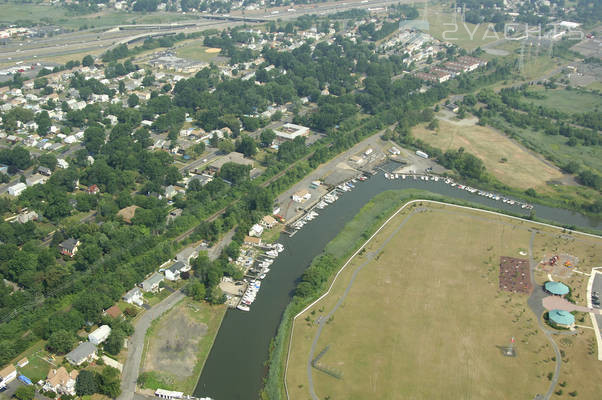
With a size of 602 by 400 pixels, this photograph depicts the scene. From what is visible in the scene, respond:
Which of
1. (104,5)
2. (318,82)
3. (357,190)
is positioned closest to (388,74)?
(318,82)

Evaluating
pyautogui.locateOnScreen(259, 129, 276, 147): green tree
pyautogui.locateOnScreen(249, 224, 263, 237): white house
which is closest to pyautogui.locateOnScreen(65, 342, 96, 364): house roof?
pyautogui.locateOnScreen(249, 224, 263, 237): white house

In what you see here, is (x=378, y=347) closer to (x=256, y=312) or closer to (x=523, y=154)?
(x=256, y=312)

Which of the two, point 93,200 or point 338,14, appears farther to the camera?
point 338,14

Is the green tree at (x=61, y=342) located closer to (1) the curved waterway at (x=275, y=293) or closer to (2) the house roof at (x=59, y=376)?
(2) the house roof at (x=59, y=376)

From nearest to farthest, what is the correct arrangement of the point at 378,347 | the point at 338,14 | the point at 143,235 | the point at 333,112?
1. the point at 378,347
2. the point at 143,235
3. the point at 333,112
4. the point at 338,14

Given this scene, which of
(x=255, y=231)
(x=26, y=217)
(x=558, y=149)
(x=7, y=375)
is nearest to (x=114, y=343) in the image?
(x=7, y=375)

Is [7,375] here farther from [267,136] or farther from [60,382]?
[267,136]
